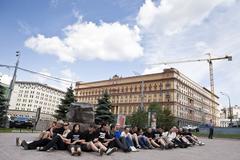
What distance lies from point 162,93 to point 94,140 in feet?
239

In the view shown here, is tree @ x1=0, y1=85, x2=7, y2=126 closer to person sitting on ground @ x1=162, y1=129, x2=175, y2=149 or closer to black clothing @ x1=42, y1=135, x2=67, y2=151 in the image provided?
person sitting on ground @ x1=162, y1=129, x2=175, y2=149

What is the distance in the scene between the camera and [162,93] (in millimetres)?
80312

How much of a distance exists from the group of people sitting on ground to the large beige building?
203ft

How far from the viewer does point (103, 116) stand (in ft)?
113

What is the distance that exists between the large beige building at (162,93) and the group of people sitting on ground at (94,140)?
2437 inches

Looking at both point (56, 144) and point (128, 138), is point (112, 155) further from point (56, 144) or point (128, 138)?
point (128, 138)

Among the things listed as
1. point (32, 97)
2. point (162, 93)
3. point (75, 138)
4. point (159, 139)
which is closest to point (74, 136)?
point (75, 138)

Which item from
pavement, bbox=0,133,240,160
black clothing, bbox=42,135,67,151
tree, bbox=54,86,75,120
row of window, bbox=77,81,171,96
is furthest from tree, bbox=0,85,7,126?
row of window, bbox=77,81,171,96

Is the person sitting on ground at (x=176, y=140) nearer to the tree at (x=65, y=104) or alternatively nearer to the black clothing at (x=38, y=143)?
the black clothing at (x=38, y=143)

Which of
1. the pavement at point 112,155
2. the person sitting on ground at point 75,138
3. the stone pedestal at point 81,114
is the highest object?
the stone pedestal at point 81,114

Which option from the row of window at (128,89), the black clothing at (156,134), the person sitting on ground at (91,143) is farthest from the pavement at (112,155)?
the row of window at (128,89)

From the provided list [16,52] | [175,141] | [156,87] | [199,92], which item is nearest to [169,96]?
[156,87]

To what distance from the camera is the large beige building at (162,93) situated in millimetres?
78875

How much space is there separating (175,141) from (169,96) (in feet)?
218
